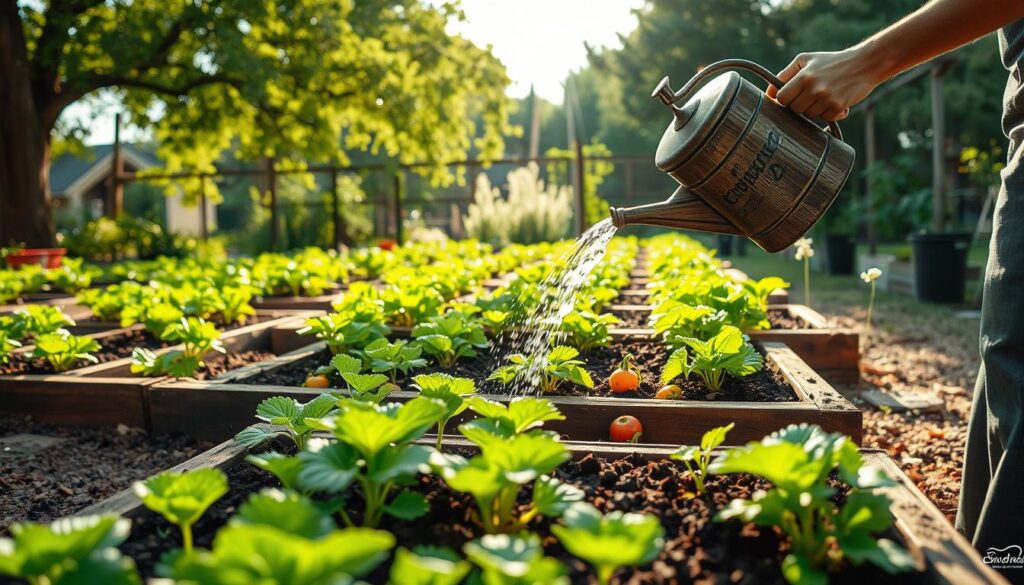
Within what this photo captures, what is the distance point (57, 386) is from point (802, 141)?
248 centimetres

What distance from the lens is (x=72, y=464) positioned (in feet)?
7.85

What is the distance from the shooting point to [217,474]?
1.11 meters

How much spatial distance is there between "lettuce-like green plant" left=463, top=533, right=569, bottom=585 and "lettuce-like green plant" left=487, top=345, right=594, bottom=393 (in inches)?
43.4

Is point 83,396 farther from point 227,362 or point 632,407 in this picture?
point 632,407

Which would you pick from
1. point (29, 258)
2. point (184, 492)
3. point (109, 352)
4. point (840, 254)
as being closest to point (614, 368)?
point (184, 492)

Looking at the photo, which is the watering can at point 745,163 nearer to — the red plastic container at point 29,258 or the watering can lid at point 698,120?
the watering can lid at point 698,120

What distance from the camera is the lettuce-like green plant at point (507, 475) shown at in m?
1.06

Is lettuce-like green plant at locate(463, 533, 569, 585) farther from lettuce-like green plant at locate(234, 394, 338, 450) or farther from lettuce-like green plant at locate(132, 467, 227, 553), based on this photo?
lettuce-like green plant at locate(234, 394, 338, 450)

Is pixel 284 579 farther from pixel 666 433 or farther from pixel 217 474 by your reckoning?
pixel 666 433

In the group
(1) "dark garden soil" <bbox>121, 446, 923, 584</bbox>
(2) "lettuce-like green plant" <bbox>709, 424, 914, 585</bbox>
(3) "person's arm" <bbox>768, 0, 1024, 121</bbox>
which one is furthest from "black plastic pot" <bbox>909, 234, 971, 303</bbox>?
(2) "lettuce-like green plant" <bbox>709, 424, 914, 585</bbox>

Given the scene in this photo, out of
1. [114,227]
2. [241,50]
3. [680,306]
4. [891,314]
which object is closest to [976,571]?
[680,306]

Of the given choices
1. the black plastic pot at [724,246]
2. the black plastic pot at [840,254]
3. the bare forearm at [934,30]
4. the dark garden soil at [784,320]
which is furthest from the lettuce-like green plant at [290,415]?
the black plastic pot at [724,246]

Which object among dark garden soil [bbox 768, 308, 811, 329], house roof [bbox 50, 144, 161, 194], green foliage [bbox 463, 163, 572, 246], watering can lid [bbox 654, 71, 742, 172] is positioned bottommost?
dark garden soil [bbox 768, 308, 811, 329]

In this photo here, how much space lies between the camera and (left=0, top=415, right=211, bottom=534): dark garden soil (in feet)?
6.83
